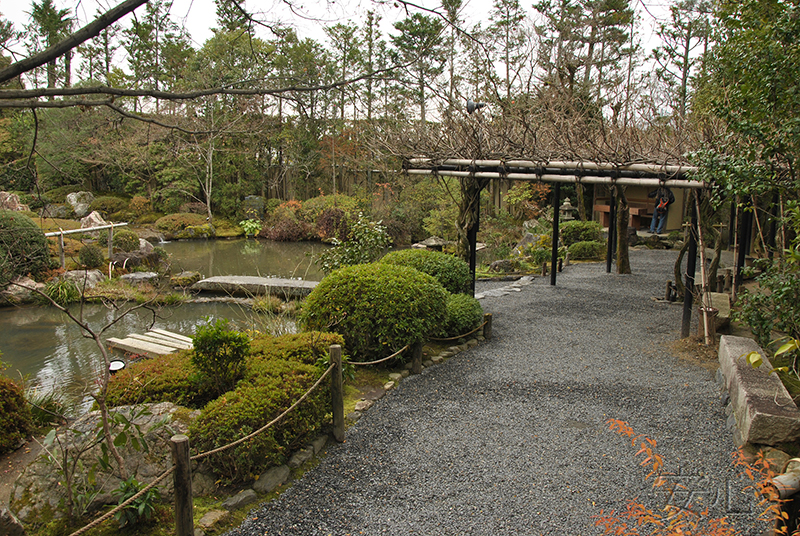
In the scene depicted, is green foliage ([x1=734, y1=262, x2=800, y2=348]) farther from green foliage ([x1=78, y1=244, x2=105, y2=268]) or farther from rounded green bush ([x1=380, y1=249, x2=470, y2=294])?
green foliage ([x1=78, y1=244, x2=105, y2=268])

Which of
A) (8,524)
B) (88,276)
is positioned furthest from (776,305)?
(88,276)

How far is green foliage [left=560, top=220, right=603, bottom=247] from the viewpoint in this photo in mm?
13961

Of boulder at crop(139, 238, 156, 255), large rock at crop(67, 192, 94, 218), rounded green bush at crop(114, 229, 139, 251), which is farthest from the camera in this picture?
large rock at crop(67, 192, 94, 218)

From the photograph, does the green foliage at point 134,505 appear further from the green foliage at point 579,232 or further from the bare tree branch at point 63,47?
the green foliage at point 579,232

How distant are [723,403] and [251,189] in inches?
753

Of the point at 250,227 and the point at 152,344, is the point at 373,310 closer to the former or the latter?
the point at 152,344

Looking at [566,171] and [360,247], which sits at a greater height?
[566,171]

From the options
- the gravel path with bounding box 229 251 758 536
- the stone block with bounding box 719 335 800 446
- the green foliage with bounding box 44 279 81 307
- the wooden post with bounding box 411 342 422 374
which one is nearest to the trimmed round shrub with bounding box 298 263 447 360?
the wooden post with bounding box 411 342 422 374

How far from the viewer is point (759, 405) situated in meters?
3.59

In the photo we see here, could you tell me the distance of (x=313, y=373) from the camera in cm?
391

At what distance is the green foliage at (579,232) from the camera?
14.0 meters

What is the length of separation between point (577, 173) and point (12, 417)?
620 cm

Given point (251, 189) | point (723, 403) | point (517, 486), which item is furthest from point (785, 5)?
point (251, 189)

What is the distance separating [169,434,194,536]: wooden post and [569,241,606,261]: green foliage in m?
12.1
